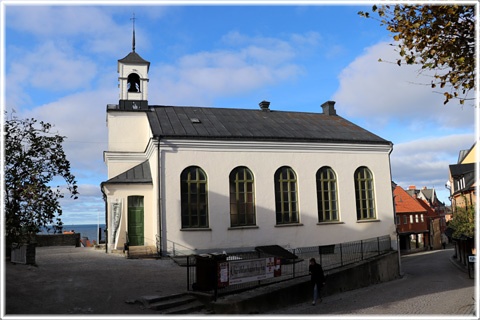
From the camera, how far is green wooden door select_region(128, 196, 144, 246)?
22.1 metres

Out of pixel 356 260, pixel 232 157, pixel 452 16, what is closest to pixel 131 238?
pixel 232 157

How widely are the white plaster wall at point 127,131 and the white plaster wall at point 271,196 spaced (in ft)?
19.9

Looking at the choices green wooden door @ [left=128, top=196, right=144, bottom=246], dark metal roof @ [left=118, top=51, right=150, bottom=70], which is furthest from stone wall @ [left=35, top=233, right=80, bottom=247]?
dark metal roof @ [left=118, top=51, right=150, bottom=70]

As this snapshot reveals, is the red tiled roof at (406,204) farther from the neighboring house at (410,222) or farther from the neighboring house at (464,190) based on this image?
the neighboring house at (464,190)

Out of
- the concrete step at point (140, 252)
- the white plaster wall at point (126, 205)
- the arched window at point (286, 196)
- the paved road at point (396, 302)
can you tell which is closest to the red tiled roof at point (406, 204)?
the arched window at point (286, 196)

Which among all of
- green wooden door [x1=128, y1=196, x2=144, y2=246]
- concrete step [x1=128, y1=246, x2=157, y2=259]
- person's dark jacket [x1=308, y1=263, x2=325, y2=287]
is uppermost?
green wooden door [x1=128, y1=196, x2=144, y2=246]

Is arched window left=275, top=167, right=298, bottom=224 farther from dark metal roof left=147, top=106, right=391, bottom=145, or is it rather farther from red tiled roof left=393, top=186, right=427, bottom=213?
red tiled roof left=393, top=186, right=427, bottom=213

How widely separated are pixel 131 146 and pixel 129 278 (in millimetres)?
13545

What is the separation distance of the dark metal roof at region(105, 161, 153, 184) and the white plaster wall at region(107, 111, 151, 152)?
11.9 feet

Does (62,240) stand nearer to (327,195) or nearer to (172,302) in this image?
(327,195)

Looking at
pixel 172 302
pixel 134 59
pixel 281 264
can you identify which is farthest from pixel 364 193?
pixel 134 59

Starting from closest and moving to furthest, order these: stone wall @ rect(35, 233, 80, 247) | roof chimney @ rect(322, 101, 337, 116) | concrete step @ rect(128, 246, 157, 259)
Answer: concrete step @ rect(128, 246, 157, 259)
stone wall @ rect(35, 233, 80, 247)
roof chimney @ rect(322, 101, 337, 116)

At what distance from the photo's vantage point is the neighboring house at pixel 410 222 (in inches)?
2448

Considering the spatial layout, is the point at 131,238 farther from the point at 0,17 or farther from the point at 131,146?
the point at 0,17
